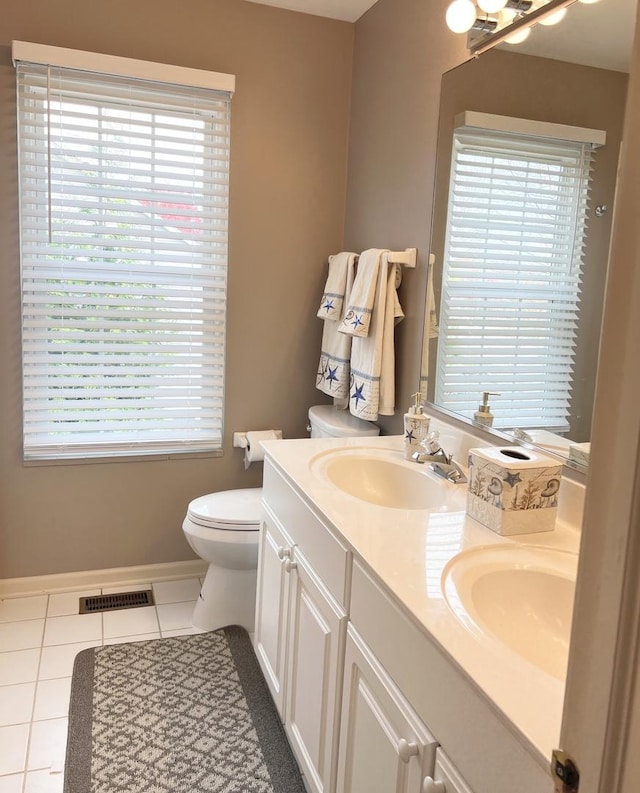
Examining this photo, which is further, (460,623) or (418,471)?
(418,471)

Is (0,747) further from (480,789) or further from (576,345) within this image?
(576,345)

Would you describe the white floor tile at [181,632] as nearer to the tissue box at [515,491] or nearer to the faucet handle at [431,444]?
the faucet handle at [431,444]

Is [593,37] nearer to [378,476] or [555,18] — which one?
[555,18]

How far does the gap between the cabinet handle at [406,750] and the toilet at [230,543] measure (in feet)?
4.43

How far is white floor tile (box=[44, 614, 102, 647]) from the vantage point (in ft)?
8.07

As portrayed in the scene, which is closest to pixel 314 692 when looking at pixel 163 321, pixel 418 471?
pixel 418 471

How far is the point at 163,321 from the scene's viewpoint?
2771 mm

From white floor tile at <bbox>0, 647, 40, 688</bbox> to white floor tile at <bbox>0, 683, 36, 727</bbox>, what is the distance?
0.04m

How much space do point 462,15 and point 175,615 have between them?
236 centimetres

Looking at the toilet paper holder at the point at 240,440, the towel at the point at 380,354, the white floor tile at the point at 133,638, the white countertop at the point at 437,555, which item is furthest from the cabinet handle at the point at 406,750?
the toilet paper holder at the point at 240,440

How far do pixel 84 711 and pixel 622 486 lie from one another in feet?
6.72

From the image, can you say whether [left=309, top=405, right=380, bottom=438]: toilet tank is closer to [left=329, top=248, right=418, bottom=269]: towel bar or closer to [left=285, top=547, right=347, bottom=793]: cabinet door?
[left=329, top=248, right=418, bottom=269]: towel bar

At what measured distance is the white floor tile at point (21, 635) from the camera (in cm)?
240

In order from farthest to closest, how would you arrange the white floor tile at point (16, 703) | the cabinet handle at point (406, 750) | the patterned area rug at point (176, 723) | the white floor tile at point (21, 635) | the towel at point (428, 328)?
the white floor tile at point (21, 635)
the towel at point (428, 328)
the white floor tile at point (16, 703)
the patterned area rug at point (176, 723)
the cabinet handle at point (406, 750)
